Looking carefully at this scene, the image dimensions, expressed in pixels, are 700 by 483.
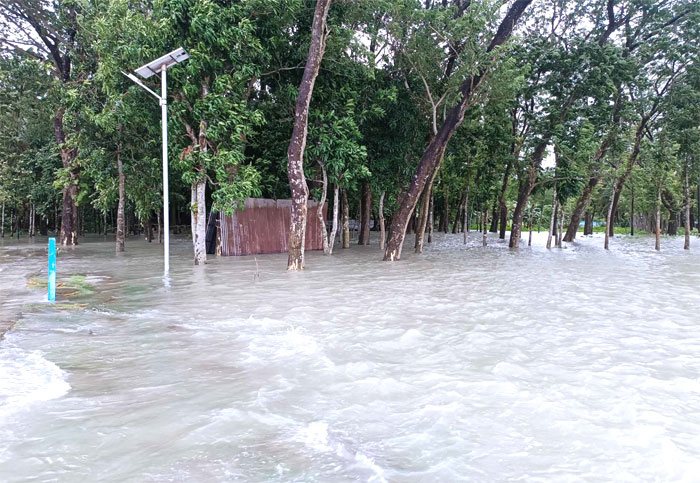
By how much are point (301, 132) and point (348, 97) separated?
413cm

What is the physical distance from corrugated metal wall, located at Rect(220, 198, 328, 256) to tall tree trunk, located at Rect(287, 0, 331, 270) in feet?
15.4

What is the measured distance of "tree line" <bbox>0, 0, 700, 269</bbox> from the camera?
1309 cm

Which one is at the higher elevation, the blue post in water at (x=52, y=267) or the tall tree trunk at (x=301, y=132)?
the tall tree trunk at (x=301, y=132)

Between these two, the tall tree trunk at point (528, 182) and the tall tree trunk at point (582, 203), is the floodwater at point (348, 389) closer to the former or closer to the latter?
the tall tree trunk at point (528, 182)

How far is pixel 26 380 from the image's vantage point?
425 centimetres

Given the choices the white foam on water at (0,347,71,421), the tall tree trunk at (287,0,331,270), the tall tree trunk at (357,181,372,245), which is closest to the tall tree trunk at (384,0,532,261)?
the tall tree trunk at (287,0,331,270)

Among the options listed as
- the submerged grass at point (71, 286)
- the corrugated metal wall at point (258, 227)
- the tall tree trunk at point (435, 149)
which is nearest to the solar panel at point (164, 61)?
the submerged grass at point (71, 286)

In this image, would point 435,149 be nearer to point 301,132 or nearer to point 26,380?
point 301,132

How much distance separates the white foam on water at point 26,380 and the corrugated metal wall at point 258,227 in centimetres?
1253

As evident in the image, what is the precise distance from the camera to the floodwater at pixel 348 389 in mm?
2969

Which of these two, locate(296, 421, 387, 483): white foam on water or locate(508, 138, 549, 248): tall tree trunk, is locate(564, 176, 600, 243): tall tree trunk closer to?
locate(508, 138, 549, 248): tall tree trunk

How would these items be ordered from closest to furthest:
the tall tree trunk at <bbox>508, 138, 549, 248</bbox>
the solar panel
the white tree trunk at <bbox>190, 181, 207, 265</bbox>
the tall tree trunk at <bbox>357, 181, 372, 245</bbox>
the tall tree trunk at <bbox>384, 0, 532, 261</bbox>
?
the solar panel
the white tree trunk at <bbox>190, 181, 207, 265</bbox>
the tall tree trunk at <bbox>384, 0, 532, 261</bbox>
the tall tree trunk at <bbox>508, 138, 549, 248</bbox>
the tall tree trunk at <bbox>357, 181, 372, 245</bbox>

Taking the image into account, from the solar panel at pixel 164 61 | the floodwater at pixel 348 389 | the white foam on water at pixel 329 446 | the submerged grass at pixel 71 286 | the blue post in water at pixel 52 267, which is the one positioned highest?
the solar panel at pixel 164 61

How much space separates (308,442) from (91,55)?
20011 mm
